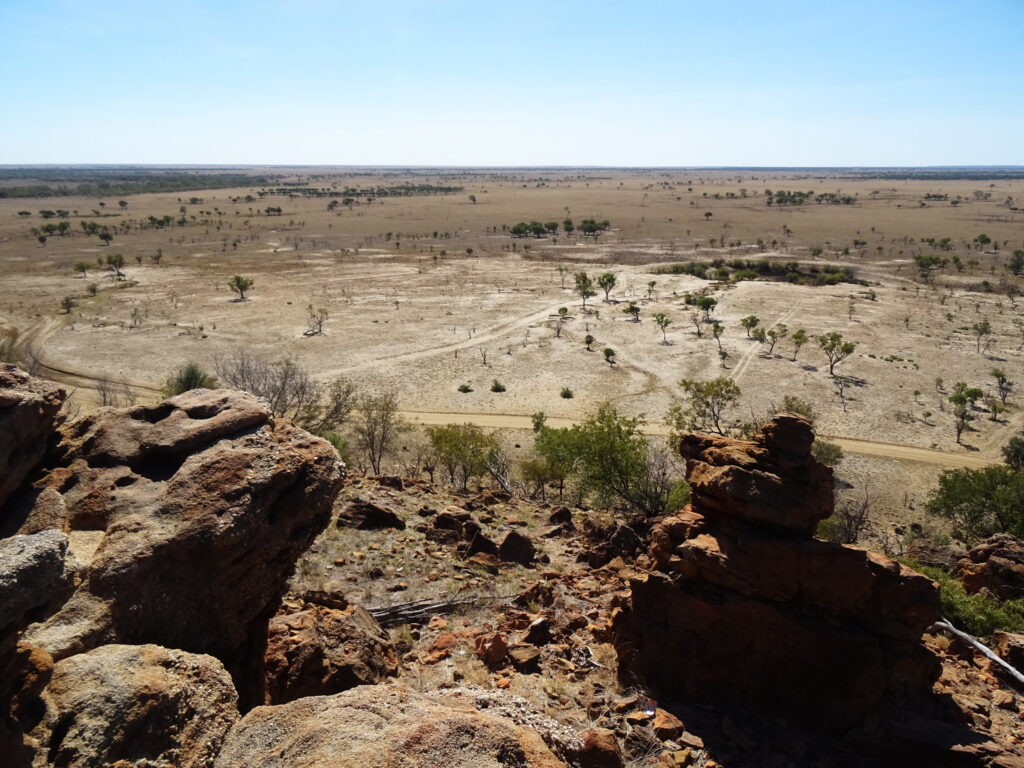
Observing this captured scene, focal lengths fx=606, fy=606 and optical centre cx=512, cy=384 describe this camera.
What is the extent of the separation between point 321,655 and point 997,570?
76.9 feet

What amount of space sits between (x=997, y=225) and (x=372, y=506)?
196m

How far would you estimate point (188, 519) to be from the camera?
1010 centimetres

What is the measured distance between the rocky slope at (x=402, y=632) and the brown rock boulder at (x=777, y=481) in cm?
5

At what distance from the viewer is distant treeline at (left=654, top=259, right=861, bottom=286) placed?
3917 inches

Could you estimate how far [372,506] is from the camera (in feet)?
77.9

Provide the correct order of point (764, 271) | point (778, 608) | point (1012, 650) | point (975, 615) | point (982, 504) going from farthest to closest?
point (764, 271) < point (982, 504) < point (975, 615) < point (1012, 650) < point (778, 608)

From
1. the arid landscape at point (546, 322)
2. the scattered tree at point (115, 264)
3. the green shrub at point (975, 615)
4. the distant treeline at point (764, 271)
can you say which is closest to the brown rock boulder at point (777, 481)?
the green shrub at point (975, 615)

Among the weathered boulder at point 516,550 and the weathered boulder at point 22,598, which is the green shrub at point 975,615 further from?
the weathered boulder at point 22,598

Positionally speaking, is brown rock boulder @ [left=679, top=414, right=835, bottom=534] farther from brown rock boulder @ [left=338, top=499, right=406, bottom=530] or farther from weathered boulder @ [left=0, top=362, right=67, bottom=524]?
weathered boulder @ [left=0, top=362, right=67, bottom=524]

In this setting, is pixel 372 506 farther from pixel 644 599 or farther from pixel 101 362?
pixel 101 362

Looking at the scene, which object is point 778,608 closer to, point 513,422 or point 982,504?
point 982,504

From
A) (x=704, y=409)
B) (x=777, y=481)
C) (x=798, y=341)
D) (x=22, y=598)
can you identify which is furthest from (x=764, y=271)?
(x=22, y=598)

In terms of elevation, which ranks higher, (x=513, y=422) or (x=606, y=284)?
(x=606, y=284)

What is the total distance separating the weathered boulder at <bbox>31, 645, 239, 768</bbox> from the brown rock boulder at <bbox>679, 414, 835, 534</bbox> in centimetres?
1143
